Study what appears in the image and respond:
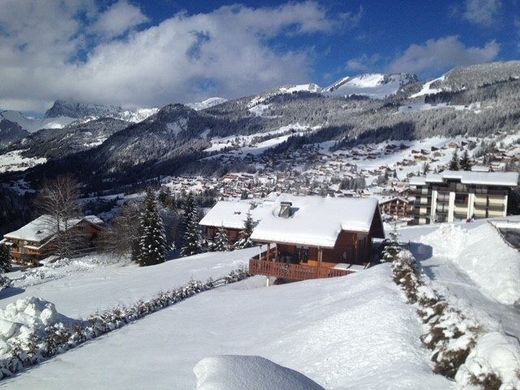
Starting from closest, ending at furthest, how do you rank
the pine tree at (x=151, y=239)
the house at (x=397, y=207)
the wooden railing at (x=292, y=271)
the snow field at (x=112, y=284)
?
1. the snow field at (x=112, y=284)
2. the wooden railing at (x=292, y=271)
3. the pine tree at (x=151, y=239)
4. the house at (x=397, y=207)

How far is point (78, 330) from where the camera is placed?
593 inches

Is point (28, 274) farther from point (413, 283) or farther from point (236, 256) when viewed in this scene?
point (413, 283)

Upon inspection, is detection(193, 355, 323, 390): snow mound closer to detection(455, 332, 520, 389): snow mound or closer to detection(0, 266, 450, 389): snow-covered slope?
detection(0, 266, 450, 389): snow-covered slope

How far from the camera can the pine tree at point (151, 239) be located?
41688 millimetres

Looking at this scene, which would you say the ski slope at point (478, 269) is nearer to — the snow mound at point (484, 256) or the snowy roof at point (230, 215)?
the snow mound at point (484, 256)

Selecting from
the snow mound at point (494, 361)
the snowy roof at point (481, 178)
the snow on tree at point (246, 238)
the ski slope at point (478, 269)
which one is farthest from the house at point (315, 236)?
the snowy roof at point (481, 178)

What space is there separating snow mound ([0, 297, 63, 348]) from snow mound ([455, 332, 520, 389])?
12353 millimetres

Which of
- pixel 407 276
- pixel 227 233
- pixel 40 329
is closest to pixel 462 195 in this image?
pixel 227 233

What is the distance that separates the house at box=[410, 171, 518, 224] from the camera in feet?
180

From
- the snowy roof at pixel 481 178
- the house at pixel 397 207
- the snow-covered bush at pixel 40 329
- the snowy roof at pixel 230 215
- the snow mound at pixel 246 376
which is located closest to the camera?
the snow mound at pixel 246 376

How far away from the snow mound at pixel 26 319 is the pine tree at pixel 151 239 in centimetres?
2593

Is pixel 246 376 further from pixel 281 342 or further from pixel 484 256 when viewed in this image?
pixel 484 256

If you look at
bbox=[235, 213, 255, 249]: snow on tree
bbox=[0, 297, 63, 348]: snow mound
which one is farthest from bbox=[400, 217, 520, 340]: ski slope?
bbox=[235, 213, 255, 249]: snow on tree

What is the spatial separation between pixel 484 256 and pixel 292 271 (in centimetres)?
1063
